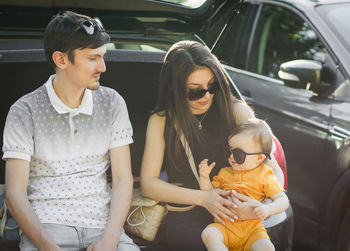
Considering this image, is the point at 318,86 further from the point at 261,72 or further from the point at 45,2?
the point at 45,2

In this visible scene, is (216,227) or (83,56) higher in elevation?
(83,56)

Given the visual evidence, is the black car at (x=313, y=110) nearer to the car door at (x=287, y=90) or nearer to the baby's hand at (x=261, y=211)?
the car door at (x=287, y=90)

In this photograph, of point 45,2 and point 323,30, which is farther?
point 323,30

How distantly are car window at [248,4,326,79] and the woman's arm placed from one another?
2405 mm

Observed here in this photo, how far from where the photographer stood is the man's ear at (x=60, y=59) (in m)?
3.04

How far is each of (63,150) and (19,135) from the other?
0.72ft

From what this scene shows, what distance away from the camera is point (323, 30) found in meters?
4.64

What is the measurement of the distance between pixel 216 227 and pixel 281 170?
54 cm

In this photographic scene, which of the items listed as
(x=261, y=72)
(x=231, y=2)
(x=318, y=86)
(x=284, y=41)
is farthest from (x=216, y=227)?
(x=284, y=41)

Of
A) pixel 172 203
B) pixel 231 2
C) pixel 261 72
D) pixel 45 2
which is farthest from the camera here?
pixel 261 72

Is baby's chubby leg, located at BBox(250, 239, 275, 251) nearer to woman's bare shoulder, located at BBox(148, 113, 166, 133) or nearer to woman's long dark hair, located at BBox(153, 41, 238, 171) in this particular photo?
woman's long dark hair, located at BBox(153, 41, 238, 171)

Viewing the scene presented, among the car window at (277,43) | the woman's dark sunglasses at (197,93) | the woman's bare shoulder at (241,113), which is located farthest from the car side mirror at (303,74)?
the woman's dark sunglasses at (197,93)

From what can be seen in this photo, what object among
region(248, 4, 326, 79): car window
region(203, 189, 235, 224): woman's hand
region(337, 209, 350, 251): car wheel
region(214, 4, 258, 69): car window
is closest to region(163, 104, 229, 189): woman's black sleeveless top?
region(203, 189, 235, 224): woman's hand

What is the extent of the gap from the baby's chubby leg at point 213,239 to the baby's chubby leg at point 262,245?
5.3 inches
